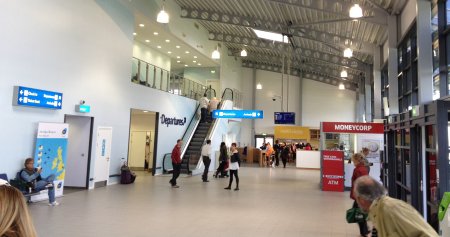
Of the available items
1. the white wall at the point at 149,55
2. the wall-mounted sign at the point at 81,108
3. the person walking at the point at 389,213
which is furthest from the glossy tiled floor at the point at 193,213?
the white wall at the point at 149,55

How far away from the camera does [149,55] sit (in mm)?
18422

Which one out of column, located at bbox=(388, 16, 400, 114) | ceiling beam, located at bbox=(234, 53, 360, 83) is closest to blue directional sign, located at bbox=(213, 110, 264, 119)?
column, located at bbox=(388, 16, 400, 114)

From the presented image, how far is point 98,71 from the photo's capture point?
11055mm

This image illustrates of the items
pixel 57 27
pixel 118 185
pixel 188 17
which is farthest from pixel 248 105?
pixel 57 27

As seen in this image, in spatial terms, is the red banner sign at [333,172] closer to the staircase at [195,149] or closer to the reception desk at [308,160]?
the staircase at [195,149]

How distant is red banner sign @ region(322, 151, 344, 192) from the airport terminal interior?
0.12ft

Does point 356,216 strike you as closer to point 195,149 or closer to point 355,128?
point 355,128

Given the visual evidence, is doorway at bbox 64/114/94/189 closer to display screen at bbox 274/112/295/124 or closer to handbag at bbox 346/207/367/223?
handbag at bbox 346/207/367/223

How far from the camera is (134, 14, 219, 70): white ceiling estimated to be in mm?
14781

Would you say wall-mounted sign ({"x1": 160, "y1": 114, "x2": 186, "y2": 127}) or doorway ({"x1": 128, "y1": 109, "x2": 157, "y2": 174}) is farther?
doorway ({"x1": 128, "y1": 109, "x2": 157, "y2": 174})

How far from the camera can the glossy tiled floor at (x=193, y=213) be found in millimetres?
6098

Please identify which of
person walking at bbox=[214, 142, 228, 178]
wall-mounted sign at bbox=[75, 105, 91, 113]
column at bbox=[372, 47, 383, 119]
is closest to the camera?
wall-mounted sign at bbox=[75, 105, 91, 113]

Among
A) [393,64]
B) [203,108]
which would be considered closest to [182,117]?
[203,108]

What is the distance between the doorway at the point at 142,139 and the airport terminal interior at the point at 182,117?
0.07 m
